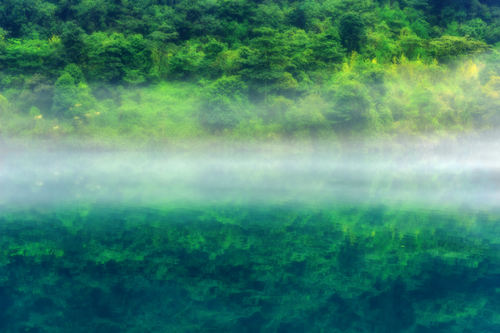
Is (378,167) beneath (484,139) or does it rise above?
beneath

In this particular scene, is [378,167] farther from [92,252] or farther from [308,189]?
[92,252]

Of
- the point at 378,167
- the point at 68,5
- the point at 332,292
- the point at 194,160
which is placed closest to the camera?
the point at 332,292

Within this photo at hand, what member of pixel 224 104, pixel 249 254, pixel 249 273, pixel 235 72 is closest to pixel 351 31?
pixel 235 72

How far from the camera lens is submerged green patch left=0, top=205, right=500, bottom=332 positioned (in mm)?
4633

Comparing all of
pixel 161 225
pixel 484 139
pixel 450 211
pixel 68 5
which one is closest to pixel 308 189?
pixel 450 211

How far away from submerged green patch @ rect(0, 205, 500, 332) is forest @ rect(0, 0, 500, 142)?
10.9m

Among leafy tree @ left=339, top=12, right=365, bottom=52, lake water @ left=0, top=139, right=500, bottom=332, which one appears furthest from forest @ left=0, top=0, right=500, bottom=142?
lake water @ left=0, top=139, right=500, bottom=332

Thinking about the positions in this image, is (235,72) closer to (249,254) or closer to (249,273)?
(249,254)

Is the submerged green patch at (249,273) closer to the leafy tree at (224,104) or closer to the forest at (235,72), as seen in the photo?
the leafy tree at (224,104)

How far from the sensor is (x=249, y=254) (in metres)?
6.56

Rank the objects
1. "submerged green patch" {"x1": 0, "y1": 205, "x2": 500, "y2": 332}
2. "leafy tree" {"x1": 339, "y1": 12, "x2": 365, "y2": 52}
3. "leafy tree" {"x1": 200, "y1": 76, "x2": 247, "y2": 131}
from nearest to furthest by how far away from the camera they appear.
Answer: "submerged green patch" {"x1": 0, "y1": 205, "x2": 500, "y2": 332} → "leafy tree" {"x1": 200, "y1": 76, "x2": 247, "y2": 131} → "leafy tree" {"x1": 339, "y1": 12, "x2": 365, "y2": 52}

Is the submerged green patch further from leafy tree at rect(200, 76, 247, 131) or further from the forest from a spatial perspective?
the forest

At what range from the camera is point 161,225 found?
8156mm

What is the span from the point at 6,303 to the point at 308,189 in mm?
7965
